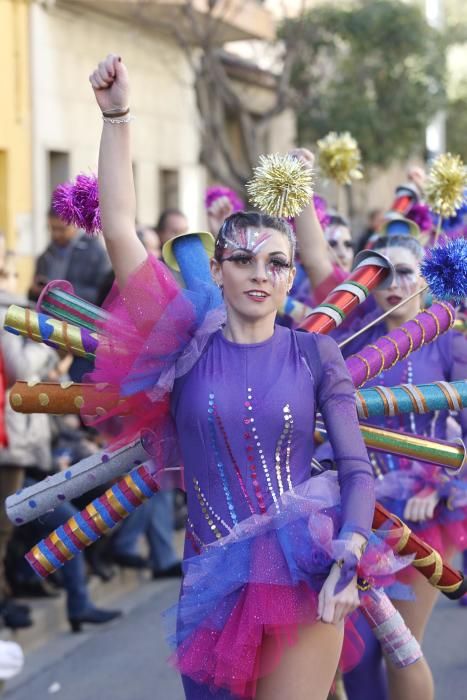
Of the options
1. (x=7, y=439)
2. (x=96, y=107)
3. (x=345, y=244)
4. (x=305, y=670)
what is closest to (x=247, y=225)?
(x=305, y=670)

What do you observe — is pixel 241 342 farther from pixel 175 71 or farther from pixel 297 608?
pixel 175 71

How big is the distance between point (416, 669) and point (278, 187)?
169cm

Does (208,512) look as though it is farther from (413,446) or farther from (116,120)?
(116,120)

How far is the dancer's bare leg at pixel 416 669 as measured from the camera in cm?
446

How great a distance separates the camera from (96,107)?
48.9 feet

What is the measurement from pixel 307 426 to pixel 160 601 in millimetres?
4857

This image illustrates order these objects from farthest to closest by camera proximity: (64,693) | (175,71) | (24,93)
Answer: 1. (175,71)
2. (24,93)
3. (64,693)

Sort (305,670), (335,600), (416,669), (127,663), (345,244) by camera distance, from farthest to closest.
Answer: (127,663), (345,244), (416,669), (305,670), (335,600)

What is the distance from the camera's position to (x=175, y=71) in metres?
17.9

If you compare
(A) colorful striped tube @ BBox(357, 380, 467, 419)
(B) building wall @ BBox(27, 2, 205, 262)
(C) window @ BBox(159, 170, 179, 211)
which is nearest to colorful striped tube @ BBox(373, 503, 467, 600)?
(A) colorful striped tube @ BBox(357, 380, 467, 419)

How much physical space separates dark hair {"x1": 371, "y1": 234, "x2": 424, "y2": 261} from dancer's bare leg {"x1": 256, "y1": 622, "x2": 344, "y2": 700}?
2054 mm

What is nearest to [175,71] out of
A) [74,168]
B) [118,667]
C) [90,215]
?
[74,168]

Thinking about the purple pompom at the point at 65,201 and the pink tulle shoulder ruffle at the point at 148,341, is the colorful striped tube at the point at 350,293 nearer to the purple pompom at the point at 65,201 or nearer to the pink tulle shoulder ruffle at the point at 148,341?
the pink tulle shoulder ruffle at the point at 148,341

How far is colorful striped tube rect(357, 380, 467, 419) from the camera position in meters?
3.88
